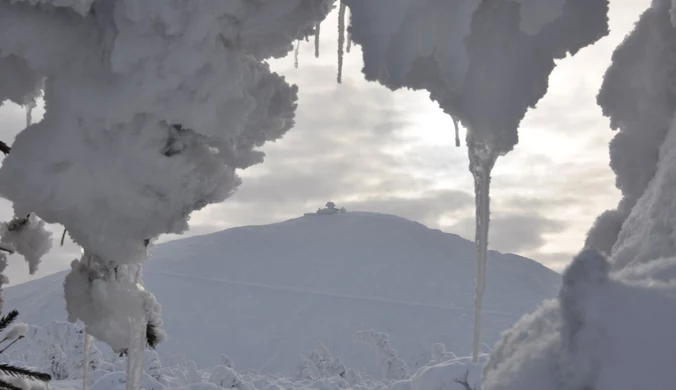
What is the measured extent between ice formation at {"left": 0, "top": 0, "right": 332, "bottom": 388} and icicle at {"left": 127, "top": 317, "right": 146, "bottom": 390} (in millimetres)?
642

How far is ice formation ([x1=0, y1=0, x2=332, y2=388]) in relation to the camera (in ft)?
11.0

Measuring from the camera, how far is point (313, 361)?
33.1 metres

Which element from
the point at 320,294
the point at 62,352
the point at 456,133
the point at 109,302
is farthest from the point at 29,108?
the point at 320,294

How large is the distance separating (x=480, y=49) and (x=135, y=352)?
121 inches

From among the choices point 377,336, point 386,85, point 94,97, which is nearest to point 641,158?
point 386,85

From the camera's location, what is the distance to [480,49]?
2926mm

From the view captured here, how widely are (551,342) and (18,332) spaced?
18.6ft

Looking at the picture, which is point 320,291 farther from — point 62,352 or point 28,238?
point 28,238

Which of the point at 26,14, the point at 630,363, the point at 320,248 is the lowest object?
the point at 630,363

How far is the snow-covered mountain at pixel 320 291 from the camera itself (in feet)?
170

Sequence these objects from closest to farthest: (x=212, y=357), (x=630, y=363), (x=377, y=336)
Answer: (x=630, y=363), (x=377, y=336), (x=212, y=357)

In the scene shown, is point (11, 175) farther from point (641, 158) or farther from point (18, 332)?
point (641, 158)

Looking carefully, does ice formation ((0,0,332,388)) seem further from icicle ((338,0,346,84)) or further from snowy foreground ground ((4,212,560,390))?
snowy foreground ground ((4,212,560,390))

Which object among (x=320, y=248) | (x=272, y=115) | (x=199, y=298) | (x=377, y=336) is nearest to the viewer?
(x=272, y=115)
